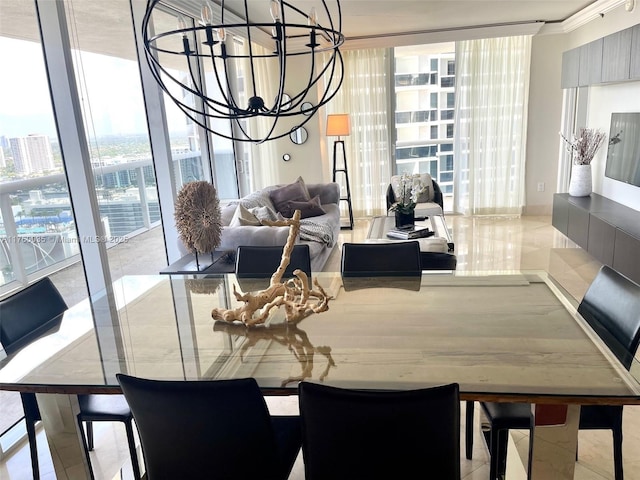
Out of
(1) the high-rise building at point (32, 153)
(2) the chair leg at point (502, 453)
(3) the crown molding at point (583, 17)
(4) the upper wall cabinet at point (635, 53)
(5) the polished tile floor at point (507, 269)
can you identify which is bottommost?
(5) the polished tile floor at point (507, 269)

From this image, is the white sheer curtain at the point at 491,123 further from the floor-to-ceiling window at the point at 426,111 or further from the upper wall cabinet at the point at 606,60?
the upper wall cabinet at the point at 606,60

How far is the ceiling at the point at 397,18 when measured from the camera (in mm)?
2974

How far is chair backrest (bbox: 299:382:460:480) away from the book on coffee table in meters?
3.17

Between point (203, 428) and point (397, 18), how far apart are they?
518 centimetres

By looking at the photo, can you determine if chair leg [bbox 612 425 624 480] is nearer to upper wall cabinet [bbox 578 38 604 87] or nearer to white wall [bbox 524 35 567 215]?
upper wall cabinet [bbox 578 38 604 87]

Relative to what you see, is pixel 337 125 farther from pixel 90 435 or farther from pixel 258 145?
pixel 90 435

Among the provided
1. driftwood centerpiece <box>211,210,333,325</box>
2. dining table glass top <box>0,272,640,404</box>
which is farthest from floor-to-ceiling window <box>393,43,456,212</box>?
driftwood centerpiece <box>211,210,333,325</box>

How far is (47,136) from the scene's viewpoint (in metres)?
2.74

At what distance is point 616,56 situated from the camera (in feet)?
13.6

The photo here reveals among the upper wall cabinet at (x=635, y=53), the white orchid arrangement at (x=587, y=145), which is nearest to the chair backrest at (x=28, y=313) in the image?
the upper wall cabinet at (x=635, y=53)

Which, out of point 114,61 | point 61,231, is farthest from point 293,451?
point 114,61

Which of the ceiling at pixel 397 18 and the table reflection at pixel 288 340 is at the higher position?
the ceiling at pixel 397 18

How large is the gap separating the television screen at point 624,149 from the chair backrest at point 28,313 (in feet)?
14.8

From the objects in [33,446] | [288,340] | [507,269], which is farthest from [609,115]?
[33,446]
